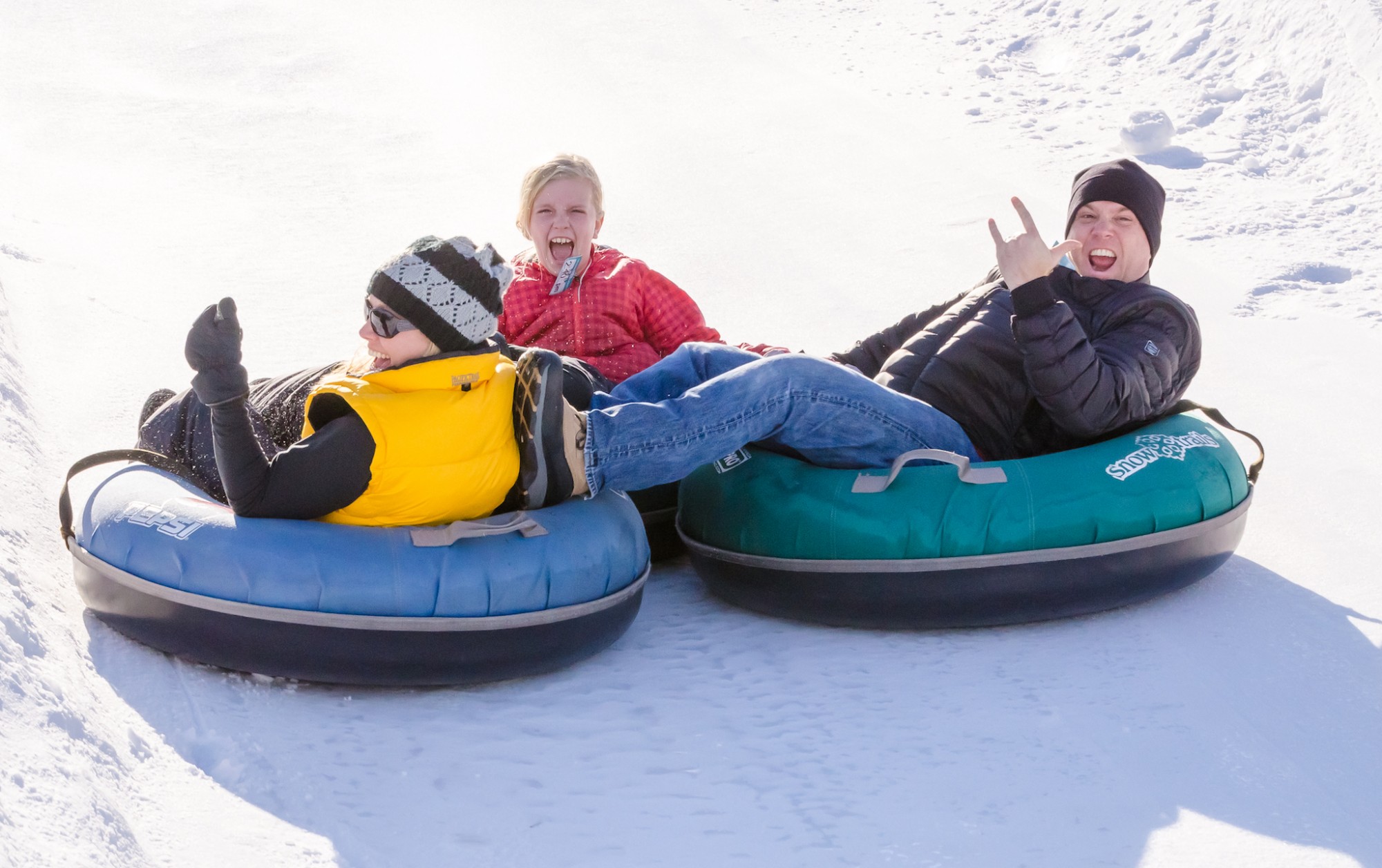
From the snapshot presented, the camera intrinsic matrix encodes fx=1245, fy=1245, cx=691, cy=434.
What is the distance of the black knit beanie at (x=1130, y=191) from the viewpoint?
3.33 metres

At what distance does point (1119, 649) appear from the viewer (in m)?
2.80

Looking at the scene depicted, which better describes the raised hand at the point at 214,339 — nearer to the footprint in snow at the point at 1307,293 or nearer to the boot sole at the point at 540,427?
the boot sole at the point at 540,427

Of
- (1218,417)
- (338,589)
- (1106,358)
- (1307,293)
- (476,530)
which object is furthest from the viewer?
(1307,293)

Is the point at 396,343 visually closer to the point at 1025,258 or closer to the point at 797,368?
the point at 797,368

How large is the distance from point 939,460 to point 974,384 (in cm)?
44

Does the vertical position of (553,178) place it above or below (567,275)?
above

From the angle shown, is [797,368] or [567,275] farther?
[567,275]

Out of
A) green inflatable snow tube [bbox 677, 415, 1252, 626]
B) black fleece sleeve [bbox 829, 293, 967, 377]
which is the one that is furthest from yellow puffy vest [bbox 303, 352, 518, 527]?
black fleece sleeve [bbox 829, 293, 967, 377]

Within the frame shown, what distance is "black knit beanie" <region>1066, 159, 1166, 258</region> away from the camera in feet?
10.9

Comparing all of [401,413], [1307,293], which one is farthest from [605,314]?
[1307,293]

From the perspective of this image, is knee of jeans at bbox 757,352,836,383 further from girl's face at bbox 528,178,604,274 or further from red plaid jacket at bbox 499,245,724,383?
girl's face at bbox 528,178,604,274

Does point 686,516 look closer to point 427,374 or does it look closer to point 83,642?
point 427,374

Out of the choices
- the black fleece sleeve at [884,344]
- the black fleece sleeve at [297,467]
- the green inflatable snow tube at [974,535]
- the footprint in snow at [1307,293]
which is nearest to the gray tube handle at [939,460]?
the green inflatable snow tube at [974,535]

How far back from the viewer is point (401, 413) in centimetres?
245
